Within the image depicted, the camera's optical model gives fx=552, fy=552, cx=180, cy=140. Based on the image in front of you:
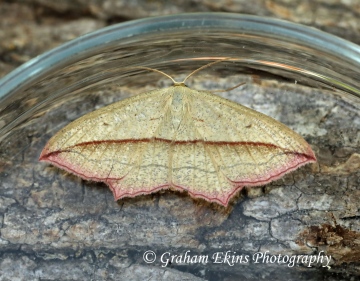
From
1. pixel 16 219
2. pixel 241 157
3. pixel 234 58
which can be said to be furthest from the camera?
pixel 234 58

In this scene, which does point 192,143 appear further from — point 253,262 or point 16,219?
point 16,219

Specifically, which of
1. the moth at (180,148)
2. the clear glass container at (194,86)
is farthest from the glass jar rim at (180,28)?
the moth at (180,148)

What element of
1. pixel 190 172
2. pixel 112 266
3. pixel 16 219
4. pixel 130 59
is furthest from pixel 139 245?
pixel 130 59

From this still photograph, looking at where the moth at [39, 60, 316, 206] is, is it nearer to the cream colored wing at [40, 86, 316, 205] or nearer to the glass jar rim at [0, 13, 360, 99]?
the cream colored wing at [40, 86, 316, 205]

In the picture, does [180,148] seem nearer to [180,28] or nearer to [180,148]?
[180,148]

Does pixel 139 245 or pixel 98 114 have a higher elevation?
pixel 98 114
